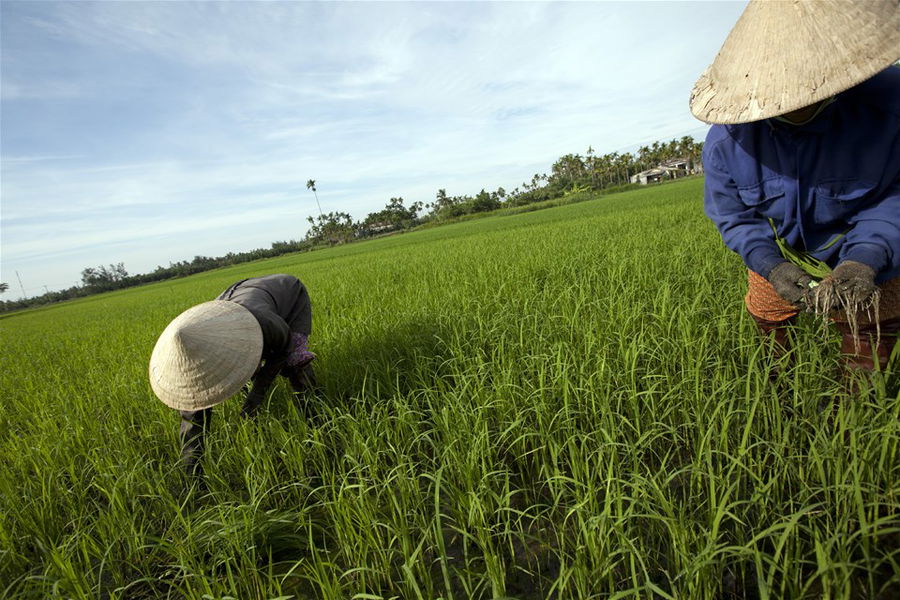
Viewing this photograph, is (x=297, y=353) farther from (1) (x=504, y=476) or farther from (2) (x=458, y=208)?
(2) (x=458, y=208)

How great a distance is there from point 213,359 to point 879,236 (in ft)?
7.88

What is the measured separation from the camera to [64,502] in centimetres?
179

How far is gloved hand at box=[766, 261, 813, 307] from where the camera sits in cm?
141

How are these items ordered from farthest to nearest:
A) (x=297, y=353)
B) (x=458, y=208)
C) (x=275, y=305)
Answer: (x=458, y=208) < (x=275, y=305) < (x=297, y=353)

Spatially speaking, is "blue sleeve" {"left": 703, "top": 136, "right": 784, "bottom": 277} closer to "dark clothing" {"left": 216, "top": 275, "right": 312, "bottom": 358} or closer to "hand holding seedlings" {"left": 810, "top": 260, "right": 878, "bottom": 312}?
"hand holding seedlings" {"left": 810, "top": 260, "right": 878, "bottom": 312}

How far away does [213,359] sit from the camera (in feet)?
5.34

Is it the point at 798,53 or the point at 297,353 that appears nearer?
the point at 798,53

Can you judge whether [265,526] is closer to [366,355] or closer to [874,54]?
[366,355]

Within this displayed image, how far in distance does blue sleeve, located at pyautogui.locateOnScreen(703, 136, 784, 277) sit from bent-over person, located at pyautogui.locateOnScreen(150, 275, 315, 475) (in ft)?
6.76

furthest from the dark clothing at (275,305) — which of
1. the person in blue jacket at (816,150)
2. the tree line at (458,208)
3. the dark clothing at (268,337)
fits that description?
the tree line at (458,208)

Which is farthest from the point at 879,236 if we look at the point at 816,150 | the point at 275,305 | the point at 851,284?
the point at 275,305

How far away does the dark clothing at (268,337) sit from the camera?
1.81m

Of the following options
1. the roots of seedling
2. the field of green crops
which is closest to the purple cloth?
the field of green crops

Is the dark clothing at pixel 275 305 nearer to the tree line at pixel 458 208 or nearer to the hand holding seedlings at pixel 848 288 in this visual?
the hand holding seedlings at pixel 848 288
